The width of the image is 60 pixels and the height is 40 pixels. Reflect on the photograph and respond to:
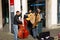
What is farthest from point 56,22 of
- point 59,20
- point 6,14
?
point 6,14

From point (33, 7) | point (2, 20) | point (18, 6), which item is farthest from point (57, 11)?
point (2, 20)

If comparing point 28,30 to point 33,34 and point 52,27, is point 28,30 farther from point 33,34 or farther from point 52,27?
point 52,27

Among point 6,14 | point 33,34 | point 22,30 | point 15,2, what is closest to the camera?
point 22,30

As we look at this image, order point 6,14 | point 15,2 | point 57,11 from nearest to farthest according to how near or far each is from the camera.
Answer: point 15,2 → point 57,11 → point 6,14

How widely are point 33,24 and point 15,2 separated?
15.1 ft

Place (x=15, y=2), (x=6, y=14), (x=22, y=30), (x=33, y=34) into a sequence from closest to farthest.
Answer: (x=22, y=30) < (x=33, y=34) < (x=15, y=2) < (x=6, y=14)

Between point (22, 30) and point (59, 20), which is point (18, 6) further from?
point (22, 30)

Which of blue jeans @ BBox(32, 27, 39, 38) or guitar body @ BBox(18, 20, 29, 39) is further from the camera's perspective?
blue jeans @ BBox(32, 27, 39, 38)

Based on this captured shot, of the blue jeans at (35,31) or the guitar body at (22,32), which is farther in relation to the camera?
Answer: the blue jeans at (35,31)

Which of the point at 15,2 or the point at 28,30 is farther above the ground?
the point at 15,2

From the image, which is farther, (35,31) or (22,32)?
(35,31)

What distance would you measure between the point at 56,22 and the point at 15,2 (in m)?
3.57

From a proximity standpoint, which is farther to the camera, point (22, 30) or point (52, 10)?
point (52, 10)

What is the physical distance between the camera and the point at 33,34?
14875 mm
